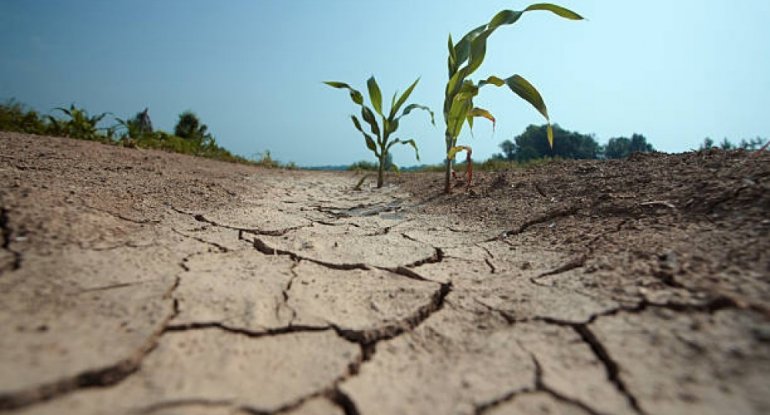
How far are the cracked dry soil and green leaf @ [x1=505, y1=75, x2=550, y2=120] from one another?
2.25 ft

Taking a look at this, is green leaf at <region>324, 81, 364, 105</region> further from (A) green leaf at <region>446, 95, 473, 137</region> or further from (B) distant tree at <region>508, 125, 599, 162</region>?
(B) distant tree at <region>508, 125, 599, 162</region>

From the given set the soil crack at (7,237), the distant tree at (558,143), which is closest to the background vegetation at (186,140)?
the distant tree at (558,143)

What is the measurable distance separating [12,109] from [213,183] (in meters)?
3.18

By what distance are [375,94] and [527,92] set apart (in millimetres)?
1594

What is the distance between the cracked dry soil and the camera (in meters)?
0.66

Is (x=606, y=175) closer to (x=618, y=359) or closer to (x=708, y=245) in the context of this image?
(x=708, y=245)

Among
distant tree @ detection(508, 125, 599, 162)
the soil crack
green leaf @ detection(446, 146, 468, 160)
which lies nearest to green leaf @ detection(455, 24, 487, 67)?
green leaf @ detection(446, 146, 468, 160)

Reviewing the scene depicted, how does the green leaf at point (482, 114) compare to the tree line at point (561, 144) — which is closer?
the green leaf at point (482, 114)

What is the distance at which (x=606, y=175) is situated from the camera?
2.22 metres

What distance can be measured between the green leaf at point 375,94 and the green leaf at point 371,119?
84 mm

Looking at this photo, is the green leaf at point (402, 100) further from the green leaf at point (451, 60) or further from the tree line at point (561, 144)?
the tree line at point (561, 144)

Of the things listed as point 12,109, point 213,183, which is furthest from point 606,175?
point 12,109

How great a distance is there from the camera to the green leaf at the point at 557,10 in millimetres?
1999

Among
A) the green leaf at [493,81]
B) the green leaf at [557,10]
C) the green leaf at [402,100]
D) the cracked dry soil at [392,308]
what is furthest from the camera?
Answer: the green leaf at [402,100]
